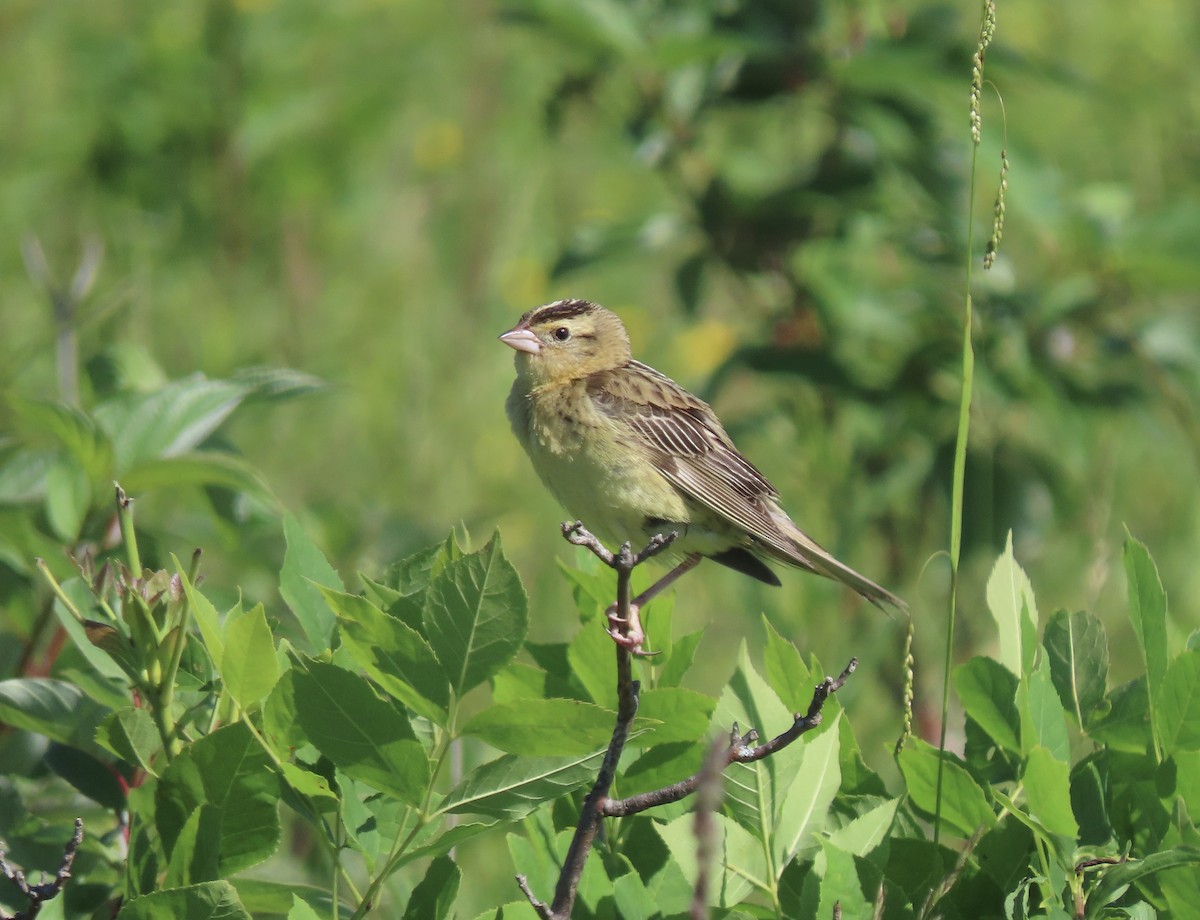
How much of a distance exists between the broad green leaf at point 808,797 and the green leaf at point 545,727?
29cm

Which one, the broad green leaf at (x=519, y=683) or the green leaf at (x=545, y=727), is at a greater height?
the green leaf at (x=545, y=727)

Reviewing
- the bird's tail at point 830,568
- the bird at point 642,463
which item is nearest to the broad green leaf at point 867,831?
the bird's tail at point 830,568

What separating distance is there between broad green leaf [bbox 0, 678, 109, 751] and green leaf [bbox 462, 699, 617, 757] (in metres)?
0.69

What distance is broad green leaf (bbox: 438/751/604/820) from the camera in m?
1.69

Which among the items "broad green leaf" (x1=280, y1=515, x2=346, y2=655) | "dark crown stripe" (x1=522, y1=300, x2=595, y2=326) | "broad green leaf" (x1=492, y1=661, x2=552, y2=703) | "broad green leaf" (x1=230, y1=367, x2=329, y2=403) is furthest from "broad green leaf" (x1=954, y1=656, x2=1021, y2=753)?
"dark crown stripe" (x1=522, y1=300, x2=595, y2=326)

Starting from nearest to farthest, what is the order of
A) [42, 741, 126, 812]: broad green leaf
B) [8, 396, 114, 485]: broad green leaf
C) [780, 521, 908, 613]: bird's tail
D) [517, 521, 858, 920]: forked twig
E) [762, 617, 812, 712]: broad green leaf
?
[517, 521, 858, 920]: forked twig → [762, 617, 812, 712]: broad green leaf → [42, 741, 126, 812]: broad green leaf → [8, 396, 114, 485]: broad green leaf → [780, 521, 908, 613]: bird's tail

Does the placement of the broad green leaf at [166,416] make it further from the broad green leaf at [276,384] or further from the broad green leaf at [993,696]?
the broad green leaf at [993,696]

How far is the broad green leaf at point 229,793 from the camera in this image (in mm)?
1763

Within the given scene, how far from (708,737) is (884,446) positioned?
3.60m

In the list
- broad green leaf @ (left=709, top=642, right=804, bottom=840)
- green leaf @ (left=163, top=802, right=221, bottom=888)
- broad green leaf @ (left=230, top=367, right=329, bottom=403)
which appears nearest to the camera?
green leaf @ (left=163, top=802, right=221, bottom=888)

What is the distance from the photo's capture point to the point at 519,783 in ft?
5.56

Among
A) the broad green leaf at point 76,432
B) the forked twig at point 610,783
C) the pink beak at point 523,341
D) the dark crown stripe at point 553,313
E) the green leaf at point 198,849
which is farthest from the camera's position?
the dark crown stripe at point 553,313

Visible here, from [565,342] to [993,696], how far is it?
2.63 meters

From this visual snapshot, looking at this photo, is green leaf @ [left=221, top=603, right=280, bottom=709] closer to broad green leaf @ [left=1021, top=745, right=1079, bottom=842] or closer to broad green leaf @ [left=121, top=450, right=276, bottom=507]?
broad green leaf @ [left=121, top=450, right=276, bottom=507]
